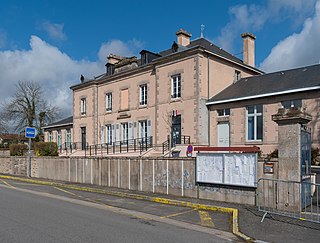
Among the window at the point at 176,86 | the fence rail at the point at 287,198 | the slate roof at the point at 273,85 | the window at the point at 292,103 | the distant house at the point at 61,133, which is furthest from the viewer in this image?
the distant house at the point at 61,133

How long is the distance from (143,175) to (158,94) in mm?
12610

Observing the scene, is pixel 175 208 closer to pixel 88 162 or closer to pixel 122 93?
pixel 88 162

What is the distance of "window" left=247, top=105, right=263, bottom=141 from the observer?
71.3ft

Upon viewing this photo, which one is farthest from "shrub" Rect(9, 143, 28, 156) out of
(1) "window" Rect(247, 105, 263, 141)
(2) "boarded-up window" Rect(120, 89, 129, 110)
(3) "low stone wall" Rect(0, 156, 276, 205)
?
(1) "window" Rect(247, 105, 263, 141)

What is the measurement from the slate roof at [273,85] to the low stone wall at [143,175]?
31.9 feet

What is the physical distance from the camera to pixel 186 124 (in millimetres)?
24625

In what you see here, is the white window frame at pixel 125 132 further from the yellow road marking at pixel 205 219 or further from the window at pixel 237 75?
the yellow road marking at pixel 205 219

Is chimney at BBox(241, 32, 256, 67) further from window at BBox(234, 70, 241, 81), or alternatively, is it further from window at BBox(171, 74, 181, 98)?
window at BBox(171, 74, 181, 98)

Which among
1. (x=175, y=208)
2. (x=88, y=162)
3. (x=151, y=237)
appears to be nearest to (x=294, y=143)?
(x=175, y=208)

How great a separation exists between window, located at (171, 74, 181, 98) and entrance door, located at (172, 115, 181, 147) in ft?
5.60

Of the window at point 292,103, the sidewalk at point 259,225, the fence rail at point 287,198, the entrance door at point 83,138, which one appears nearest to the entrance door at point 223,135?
the window at point 292,103

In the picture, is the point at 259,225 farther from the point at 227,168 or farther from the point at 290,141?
the point at 227,168

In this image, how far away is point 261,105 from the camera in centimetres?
2155

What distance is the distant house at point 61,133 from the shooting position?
131 feet
